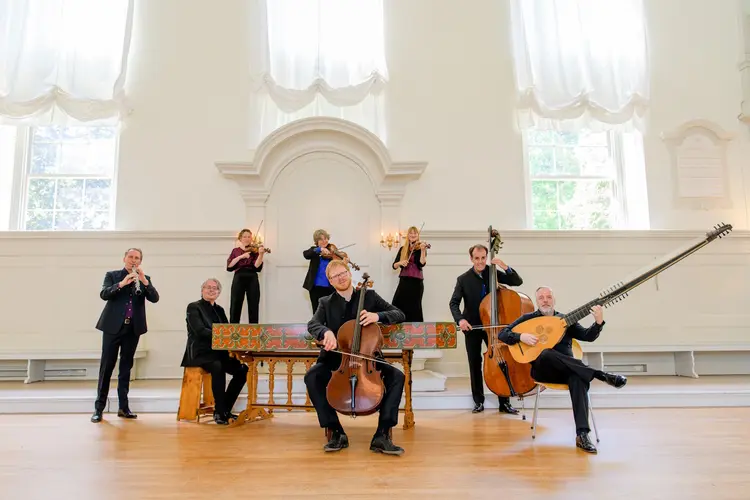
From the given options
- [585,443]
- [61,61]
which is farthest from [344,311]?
[61,61]

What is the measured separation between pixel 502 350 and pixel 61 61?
5.83m

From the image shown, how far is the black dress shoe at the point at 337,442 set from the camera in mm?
2750

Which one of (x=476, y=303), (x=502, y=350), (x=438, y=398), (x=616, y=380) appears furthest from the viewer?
(x=438, y=398)

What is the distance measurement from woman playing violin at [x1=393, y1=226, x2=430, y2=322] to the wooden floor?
1.45 meters

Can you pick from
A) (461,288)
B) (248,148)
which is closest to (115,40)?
(248,148)

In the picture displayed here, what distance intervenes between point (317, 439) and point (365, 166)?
353 cm

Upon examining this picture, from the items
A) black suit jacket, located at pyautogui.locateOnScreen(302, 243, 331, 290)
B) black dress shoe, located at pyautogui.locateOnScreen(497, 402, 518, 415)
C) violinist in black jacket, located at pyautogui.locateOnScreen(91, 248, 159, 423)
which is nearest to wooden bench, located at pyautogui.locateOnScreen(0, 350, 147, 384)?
violinist in black jacket, located at pyautogui.locateOnScreen(91, 248, 159, 423)

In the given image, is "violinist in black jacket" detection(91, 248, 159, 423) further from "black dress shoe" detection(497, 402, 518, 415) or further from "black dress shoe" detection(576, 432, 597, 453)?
"black dress shoe" detection(576, 432, 597, 453)

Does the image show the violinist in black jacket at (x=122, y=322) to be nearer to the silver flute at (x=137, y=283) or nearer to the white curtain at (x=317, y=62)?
the silver flute at (x=137, y=283)

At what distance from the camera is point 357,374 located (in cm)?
265

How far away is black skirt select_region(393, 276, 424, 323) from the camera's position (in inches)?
198

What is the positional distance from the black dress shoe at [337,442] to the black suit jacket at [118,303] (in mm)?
1887

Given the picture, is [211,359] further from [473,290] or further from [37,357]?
[37,357]

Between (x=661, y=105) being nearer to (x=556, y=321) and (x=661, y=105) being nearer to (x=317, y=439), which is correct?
(x=556, y=321)
